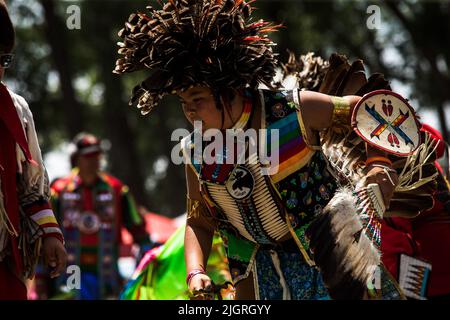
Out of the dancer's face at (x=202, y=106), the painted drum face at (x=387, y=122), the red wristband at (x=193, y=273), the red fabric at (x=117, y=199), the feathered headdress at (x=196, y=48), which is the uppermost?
the red fabric at (x=117, y=199)

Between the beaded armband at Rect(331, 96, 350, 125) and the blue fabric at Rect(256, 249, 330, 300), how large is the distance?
1.94 ft

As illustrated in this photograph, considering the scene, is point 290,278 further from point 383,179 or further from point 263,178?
point 383,179

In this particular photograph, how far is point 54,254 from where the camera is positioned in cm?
350

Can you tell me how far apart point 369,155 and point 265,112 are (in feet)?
1.47

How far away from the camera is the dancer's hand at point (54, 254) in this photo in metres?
3.50

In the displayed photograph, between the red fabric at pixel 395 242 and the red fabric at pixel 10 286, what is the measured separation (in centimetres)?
181

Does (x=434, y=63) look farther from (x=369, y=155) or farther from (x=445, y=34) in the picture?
(x=369, y=155)

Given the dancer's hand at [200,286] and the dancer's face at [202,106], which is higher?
the dancer's face at [202,106]

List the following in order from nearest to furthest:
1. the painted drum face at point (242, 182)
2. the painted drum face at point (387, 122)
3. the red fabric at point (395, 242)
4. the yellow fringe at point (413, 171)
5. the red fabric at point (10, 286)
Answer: the red fabric at point (10, 286)
the painted drum face at point (387, 122)
the painted drum face at point (242, 182)
the yellow fringe at point (413, 171)
the red fabric at point (395, 242)

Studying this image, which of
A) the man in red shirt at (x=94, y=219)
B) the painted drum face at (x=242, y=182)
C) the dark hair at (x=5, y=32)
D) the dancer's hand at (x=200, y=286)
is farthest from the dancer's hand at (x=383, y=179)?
the man in red shirt at (x=94, y=219)

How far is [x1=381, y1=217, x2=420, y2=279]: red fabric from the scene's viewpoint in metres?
4.37

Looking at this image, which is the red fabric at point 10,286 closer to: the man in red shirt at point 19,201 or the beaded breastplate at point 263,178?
the man in red shirt at point 19,201

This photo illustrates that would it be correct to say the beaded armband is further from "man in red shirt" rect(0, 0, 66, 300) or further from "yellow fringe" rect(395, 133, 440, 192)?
"man in red shirt" rect(0, 0, 66, 300)

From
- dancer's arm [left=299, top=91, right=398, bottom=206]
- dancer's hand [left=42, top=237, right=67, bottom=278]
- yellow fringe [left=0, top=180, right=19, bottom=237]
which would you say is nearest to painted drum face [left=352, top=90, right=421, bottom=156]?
dancer's arm [left=299, top=91, right=398, bottom=206]
